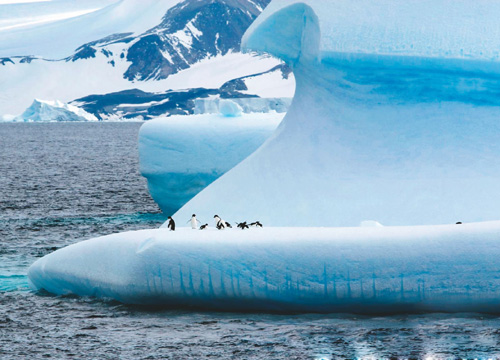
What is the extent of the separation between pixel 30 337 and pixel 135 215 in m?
13.7

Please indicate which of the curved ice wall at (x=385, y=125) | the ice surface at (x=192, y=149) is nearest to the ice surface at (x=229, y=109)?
the ice surface at (x=192, y=149)

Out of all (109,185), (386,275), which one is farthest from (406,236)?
(109,185)

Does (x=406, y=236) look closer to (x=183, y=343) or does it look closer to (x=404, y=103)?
(x=183, y=343)

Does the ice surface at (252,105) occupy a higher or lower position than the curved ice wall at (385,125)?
higher

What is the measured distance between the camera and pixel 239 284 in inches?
550

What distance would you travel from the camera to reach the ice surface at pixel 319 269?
1347 centimetres

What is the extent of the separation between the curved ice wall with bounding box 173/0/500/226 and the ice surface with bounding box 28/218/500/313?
336cm

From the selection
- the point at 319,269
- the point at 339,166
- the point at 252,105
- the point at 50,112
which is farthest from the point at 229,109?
the point at 50,112

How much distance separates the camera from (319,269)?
13656mm

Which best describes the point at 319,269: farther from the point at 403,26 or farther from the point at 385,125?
the point at 403,26

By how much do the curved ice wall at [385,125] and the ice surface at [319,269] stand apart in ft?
11.0

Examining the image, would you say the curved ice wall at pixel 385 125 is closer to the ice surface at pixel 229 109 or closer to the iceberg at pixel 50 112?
the ice surface at pixel 229 109

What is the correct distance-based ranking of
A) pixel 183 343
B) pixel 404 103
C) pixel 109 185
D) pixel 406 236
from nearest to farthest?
1. pixel 183 343
2. pixel 406 236
3. pixel 404 103
4. pixel 109 185

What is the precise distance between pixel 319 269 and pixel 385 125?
17.6ft
